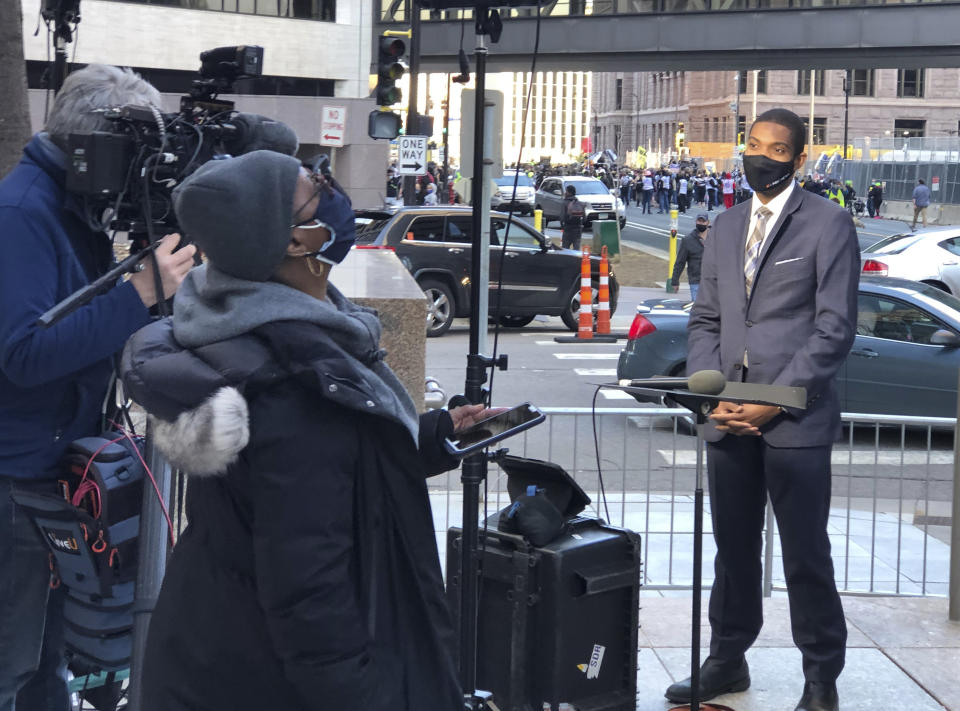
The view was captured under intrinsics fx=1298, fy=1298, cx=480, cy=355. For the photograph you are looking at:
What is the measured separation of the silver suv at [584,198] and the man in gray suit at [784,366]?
116 feet

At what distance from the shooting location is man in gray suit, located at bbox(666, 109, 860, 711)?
170 inches

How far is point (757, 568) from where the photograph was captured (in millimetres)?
4613

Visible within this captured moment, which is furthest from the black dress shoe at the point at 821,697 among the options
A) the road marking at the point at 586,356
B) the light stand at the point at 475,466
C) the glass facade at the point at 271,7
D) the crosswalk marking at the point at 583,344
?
the glass facade at the point at 271,7

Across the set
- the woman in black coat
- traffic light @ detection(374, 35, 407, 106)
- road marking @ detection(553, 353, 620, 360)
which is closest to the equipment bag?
the woman in black coat

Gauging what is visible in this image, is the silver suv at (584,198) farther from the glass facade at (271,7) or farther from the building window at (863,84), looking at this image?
the building window at (863,84)

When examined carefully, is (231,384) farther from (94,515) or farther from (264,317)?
(94,515)

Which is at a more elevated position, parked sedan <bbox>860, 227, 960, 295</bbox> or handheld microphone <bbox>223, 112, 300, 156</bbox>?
handheld microphone <bbox>223, 112, 300, 156</bbox>

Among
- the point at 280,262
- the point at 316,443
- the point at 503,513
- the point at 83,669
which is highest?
the point at 280,262

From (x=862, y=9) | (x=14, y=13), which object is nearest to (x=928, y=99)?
(x=862, y=9)

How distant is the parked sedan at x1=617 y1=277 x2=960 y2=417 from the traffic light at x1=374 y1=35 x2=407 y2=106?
5987 mm

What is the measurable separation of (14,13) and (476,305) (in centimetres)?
285

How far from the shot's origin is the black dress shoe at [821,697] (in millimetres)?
4441

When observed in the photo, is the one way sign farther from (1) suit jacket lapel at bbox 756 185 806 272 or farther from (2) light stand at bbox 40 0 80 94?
(1) suit jacket lapel at bbox 756 185 806 272

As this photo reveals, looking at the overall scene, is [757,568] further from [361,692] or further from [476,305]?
Answer: [361,692]
